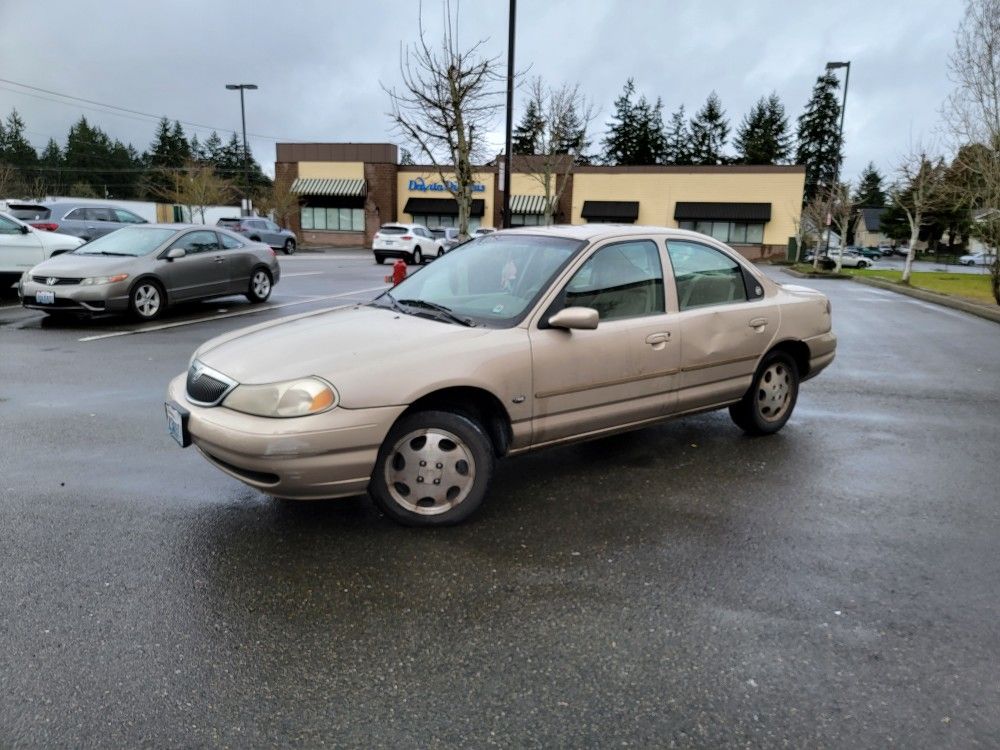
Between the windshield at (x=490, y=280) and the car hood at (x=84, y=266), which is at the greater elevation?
the windshield at (x=490, y=280)

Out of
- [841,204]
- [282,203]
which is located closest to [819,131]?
[841,204]

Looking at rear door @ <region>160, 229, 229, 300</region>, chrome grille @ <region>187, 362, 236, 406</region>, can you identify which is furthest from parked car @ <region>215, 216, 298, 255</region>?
chrome grille @ <region>187, 362, 236, 406</region>

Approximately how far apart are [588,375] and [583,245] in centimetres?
86

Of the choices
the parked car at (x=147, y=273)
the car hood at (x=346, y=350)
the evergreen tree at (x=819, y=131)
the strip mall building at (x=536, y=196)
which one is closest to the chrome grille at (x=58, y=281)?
the parked car at (x=147, y=273)

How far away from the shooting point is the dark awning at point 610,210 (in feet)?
155

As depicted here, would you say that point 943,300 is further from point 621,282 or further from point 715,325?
point 621,282

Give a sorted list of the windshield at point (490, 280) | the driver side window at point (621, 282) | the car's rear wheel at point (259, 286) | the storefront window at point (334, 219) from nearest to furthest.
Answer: the windshield at point (490, 280) < the driver side window at point (621, 282) < the car's rear wheel at point (259, 286) < the storefront window at point (334, 219)

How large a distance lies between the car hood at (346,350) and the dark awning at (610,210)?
1767 inches

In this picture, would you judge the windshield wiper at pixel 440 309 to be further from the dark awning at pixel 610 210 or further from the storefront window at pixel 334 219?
the storefront window at pixel 334 219

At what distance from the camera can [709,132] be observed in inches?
3162

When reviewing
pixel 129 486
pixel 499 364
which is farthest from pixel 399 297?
pixel 129 486

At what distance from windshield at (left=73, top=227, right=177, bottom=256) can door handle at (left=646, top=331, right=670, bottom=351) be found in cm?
914

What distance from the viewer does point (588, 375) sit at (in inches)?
167

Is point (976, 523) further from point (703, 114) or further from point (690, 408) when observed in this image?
point (703, 114)
